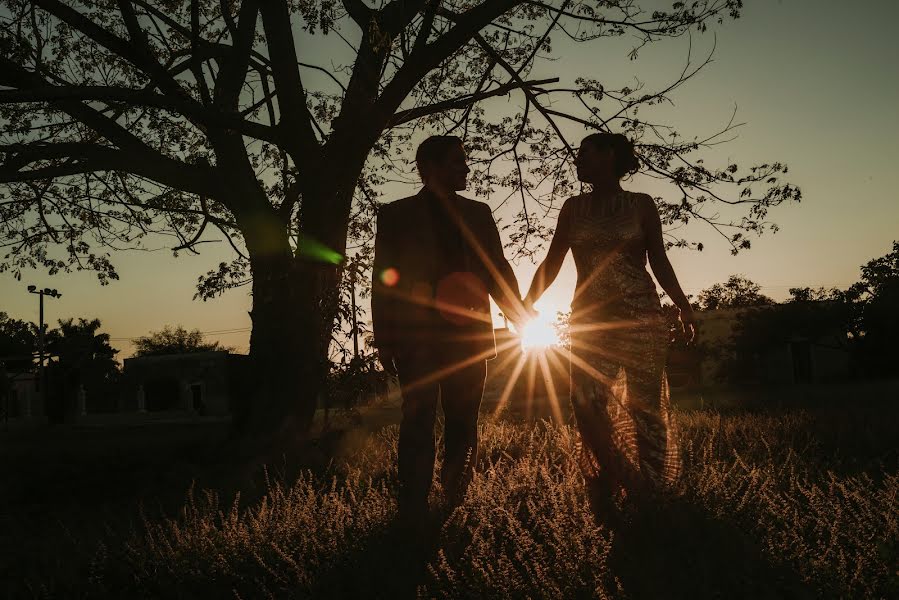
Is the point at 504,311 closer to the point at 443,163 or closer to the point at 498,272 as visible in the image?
the point at 498,272

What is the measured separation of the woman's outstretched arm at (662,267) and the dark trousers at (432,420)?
4.18 feet

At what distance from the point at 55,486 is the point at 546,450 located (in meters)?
6.51

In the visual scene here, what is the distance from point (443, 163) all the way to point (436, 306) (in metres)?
0.82

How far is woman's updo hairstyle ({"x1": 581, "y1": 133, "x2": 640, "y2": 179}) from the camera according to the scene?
4.76 meters

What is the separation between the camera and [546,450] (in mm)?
7469

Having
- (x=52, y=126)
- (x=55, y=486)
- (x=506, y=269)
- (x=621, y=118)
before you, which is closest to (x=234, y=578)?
(x=506, y=269)

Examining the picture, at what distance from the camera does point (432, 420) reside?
4344 mm

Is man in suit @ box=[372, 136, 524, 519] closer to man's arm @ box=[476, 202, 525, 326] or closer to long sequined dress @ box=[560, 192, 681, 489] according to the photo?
man's arm @ box=[476, 202, 525, 326]

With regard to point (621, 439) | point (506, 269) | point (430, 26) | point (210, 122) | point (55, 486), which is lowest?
point (55, 486)

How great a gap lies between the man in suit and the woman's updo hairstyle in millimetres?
799

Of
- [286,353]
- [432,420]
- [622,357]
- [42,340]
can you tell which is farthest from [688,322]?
[42,340]

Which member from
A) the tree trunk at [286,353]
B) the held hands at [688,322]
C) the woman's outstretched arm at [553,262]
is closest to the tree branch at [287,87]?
the tree trunk at [286,353]

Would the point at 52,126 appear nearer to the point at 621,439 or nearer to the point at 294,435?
the point at 294,435

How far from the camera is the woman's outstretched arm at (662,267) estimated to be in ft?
15.9
